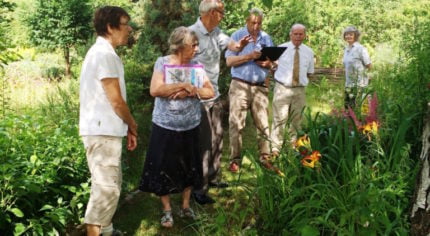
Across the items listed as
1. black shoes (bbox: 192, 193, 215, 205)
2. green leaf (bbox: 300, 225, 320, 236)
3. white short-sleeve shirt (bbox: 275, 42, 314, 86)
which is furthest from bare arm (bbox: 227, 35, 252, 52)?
green leaf (bbox: 300, 225, 320, 236)

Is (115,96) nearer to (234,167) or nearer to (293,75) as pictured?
(234,167)

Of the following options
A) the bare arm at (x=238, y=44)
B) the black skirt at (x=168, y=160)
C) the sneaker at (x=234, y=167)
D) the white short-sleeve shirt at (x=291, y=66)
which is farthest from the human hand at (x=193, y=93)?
the white short-sleeve shirt at (x=291, y=66)

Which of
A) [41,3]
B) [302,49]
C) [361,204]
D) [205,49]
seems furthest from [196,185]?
[41,3]

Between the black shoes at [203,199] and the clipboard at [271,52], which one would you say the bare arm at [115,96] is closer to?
the black shoes at [203,199]

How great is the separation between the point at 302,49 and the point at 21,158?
376 centimetres

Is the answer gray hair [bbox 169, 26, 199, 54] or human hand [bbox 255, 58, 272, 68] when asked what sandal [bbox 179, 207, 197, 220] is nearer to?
gray hair [bbox 169, 26, 199, 54]

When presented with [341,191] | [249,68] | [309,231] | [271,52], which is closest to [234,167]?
[249,68]

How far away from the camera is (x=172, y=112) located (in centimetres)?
382

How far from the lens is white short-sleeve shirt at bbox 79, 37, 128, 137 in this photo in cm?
307

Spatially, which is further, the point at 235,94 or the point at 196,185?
the point at 235,94

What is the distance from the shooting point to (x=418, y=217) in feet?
7.52

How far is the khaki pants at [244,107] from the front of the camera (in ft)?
17.4

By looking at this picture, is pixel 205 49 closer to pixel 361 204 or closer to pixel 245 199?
pixel 245 199

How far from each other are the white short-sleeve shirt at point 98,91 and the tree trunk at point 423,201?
6.54 feet
